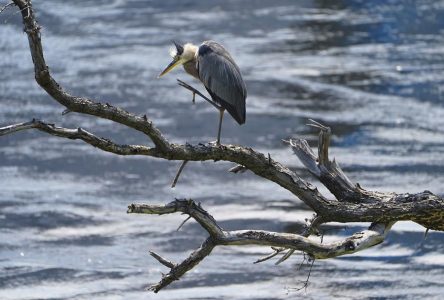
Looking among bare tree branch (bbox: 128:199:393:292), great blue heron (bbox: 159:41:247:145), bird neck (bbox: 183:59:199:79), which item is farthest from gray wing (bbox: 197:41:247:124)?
bare tree branch (bbox: 128:199:393:292)

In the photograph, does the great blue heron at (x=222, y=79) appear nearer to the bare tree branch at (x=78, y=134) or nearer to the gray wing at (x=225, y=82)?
the gray wing at (x=225, y=82)

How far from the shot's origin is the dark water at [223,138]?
13.4 metres

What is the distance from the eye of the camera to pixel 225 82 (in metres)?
9.64

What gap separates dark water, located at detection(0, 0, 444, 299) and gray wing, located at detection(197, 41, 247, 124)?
7.30 ft

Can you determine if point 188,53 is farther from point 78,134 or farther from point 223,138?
point 223,138

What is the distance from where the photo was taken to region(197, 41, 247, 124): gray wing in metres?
9.63

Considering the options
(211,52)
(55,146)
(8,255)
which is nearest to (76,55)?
(55,146)

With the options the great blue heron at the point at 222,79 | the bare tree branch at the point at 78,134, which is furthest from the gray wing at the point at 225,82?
the bare tree branch at the point at 78,134

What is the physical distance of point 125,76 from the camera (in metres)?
21.1

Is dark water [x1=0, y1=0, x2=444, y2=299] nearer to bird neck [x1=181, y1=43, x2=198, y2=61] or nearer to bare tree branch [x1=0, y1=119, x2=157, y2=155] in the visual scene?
bird neck [x1=181, y1=43, x2=198, y2=61]

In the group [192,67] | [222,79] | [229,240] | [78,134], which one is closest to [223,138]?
[192,67]

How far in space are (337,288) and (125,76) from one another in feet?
30.2

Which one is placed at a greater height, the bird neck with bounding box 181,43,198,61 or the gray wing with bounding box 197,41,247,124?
the bird neck with bounding box 181,43,198,61

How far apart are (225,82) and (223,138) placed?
8103 millimetres
